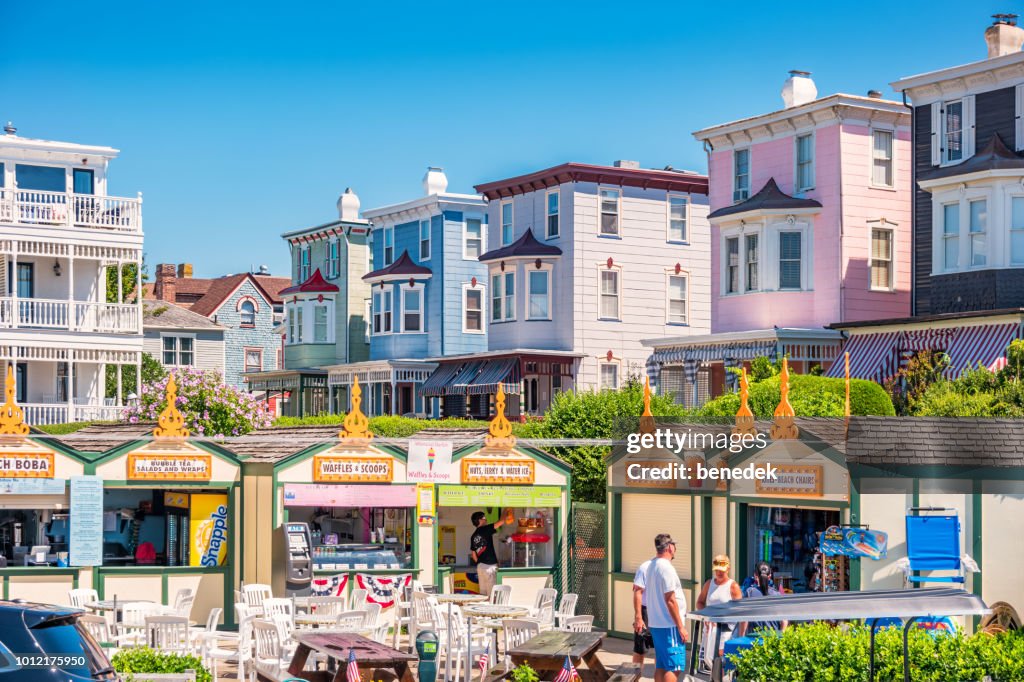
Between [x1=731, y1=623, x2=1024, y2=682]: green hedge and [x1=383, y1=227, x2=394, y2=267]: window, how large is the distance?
1754 inches

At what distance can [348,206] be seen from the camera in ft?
200

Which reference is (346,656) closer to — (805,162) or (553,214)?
(805,162)

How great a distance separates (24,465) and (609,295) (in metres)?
28.0

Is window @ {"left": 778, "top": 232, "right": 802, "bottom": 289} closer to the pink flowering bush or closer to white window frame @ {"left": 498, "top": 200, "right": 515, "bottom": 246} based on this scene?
white window frame @ {"left": 498, "top": 200, "right": 515, "bottom": 246}

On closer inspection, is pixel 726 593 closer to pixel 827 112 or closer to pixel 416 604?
pixel 416 604

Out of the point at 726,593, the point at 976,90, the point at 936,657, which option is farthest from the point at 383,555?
the point at 976,90

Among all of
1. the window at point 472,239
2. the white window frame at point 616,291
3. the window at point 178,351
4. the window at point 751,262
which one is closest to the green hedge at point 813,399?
the window at point 751,262

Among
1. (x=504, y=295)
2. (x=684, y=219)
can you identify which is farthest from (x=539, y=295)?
(x=684, y=219)

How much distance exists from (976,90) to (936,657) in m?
25.0

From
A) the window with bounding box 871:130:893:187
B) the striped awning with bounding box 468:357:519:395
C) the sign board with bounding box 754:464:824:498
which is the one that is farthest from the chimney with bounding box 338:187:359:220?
the sign board with bounding box 754:464:824:498

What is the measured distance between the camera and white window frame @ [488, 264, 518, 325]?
48.3 m

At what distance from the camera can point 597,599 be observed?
78.3 ft

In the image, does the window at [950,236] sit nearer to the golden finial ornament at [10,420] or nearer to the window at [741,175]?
the window at [741,175]

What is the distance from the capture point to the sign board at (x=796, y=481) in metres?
18.0
